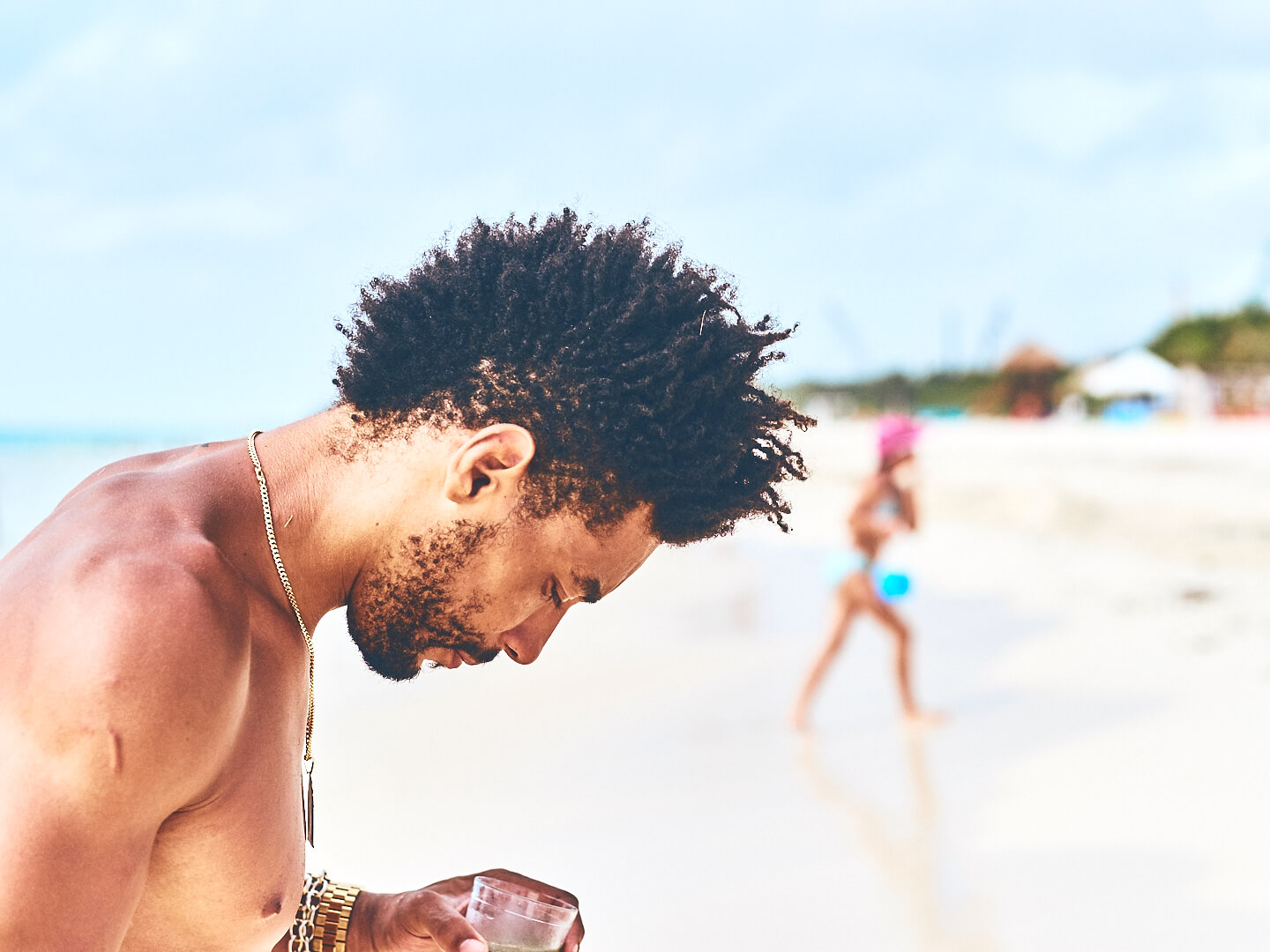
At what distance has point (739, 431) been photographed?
1.67 meters

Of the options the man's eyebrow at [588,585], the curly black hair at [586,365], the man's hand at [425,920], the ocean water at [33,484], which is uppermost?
the ocean water at [33,484]

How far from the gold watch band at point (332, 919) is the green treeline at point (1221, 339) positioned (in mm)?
44264

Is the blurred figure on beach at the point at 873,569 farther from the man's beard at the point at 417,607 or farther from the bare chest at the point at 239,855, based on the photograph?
the bare chest at the point at 239,855

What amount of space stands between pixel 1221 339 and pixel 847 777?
142 ft

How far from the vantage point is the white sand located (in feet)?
15.5

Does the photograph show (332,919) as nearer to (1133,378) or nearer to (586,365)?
(586,365)

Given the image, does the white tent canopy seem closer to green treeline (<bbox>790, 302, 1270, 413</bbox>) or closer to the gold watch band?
green treeline (<bbox>790, 302, 1270, 413</bbox>)

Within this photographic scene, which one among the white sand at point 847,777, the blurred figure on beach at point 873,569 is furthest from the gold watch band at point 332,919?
the blurred figure on beach at point 873,569

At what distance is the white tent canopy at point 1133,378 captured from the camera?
4291 cm

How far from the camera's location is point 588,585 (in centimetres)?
164

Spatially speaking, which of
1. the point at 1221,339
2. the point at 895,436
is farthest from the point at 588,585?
the point at 1221,339

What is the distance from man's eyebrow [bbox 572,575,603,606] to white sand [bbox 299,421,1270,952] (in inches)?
129

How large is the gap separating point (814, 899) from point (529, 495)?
3755 mm

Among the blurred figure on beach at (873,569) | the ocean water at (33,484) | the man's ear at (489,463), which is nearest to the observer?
the man's ear at (489,463)
